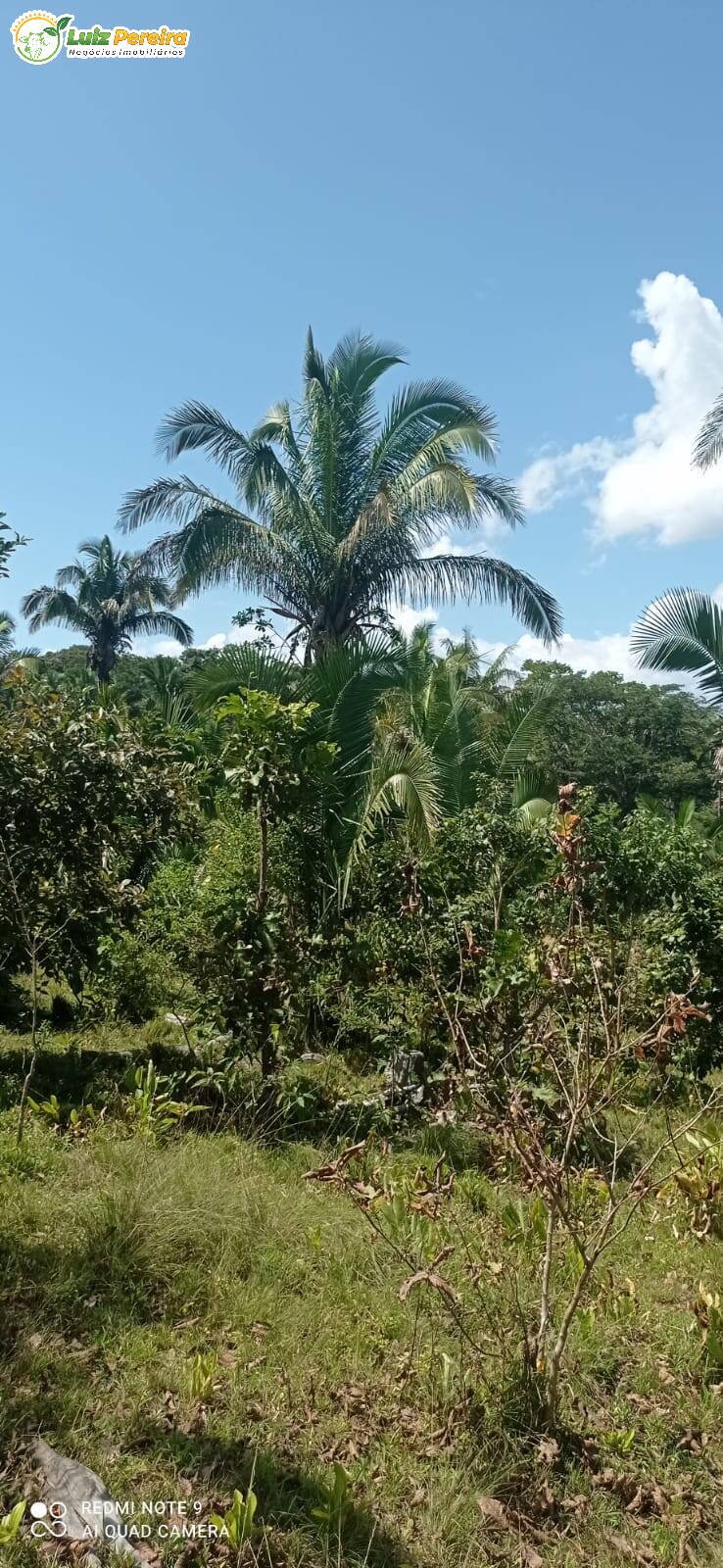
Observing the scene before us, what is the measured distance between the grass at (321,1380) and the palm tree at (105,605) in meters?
24.4

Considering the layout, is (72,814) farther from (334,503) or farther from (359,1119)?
(334,503)

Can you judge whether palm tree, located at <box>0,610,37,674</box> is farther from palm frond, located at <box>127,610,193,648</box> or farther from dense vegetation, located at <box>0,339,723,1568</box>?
dense vegetation, located at <box>0,339,723,1568</box>

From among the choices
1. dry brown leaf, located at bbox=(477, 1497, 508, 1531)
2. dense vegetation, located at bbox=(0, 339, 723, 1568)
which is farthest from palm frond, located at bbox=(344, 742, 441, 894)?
dry brown leaf, located at bbox=(477, 1497, 508, 1531)

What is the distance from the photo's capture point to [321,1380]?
292 cm

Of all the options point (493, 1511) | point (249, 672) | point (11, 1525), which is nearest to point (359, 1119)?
point (493, 1511)

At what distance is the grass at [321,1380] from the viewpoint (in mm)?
2410

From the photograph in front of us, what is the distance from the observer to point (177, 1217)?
3.59 meters

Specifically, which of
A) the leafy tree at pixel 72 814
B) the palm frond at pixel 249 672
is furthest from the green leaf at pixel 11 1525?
the palm frond at pixel 249 672

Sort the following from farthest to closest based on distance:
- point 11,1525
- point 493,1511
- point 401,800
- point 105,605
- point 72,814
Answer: point 105,605 → point 401,800 → point 72,814 → point 493,1511 → point 11,1525

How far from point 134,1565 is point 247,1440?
53 cm

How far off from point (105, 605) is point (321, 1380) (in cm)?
2581

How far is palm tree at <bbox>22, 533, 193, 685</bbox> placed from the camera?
26969 millimetres

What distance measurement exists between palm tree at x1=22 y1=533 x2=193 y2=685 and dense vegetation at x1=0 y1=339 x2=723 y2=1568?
54.9 ft

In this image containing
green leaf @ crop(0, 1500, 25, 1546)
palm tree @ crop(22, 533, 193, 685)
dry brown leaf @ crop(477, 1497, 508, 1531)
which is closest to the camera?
Answer: green leaf @ crop(0, 1500, 25, 1546)
